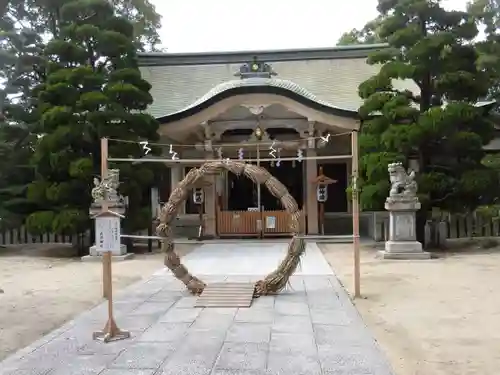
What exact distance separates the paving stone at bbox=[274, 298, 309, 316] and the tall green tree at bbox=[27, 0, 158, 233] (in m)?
6.94

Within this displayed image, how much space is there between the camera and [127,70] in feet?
44.3

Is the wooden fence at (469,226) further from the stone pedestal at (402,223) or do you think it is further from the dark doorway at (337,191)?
the stone pedestal at (402,223)

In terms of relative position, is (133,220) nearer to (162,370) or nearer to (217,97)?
(217,97)

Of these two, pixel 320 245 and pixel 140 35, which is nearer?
pixel 320 245

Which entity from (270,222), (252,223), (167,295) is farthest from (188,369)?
(252,223)

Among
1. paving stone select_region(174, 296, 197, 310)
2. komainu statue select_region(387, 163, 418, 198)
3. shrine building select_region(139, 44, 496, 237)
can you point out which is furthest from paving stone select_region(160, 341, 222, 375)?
shrine building select_region(139, 44, 496, 237)

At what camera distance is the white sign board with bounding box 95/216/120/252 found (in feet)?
18.9

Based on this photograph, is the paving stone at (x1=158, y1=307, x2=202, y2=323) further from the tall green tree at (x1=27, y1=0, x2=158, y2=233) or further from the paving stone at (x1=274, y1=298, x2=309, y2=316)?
the tall green tree at (x1=27, y1=0, x2=158, y2=233)

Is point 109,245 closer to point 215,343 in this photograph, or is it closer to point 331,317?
point 215,343

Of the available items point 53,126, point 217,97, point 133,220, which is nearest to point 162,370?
point 133,220

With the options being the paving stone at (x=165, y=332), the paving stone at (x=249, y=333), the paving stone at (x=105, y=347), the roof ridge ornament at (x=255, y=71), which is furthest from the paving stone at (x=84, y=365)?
the roof ridge ornament at (x=255, y=71)

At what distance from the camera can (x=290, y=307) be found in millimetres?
6902

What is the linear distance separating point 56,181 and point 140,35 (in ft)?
43.7

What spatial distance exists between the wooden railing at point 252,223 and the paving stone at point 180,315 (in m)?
9.00
